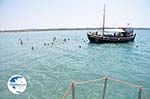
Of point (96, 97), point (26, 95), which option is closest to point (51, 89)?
point (26, 95)

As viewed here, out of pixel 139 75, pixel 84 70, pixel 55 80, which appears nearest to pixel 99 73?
pixel 84 70

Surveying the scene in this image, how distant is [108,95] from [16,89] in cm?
1165

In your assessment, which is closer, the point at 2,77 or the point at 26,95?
the point at 26,95

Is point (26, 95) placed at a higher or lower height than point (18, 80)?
lower

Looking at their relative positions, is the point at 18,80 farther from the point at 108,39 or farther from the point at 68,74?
the point at 108,39

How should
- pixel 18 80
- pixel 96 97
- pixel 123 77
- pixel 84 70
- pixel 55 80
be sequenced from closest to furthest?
pixel 18 80
pixel 96 97
pixel 55 80
pixel 123 77
pixel 84 70

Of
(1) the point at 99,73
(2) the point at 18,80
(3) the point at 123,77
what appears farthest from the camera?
(1) the point at 99,73

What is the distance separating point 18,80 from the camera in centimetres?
930

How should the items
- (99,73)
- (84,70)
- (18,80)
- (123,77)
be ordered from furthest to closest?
(84,70) → (99,73) → (123,77) → (18,80)

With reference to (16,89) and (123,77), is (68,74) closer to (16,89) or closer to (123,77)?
(123,77)

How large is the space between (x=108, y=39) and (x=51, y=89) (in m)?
43.5

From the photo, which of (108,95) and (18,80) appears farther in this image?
(108,95)

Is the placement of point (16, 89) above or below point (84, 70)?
above

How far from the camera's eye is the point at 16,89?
30.7 ft
